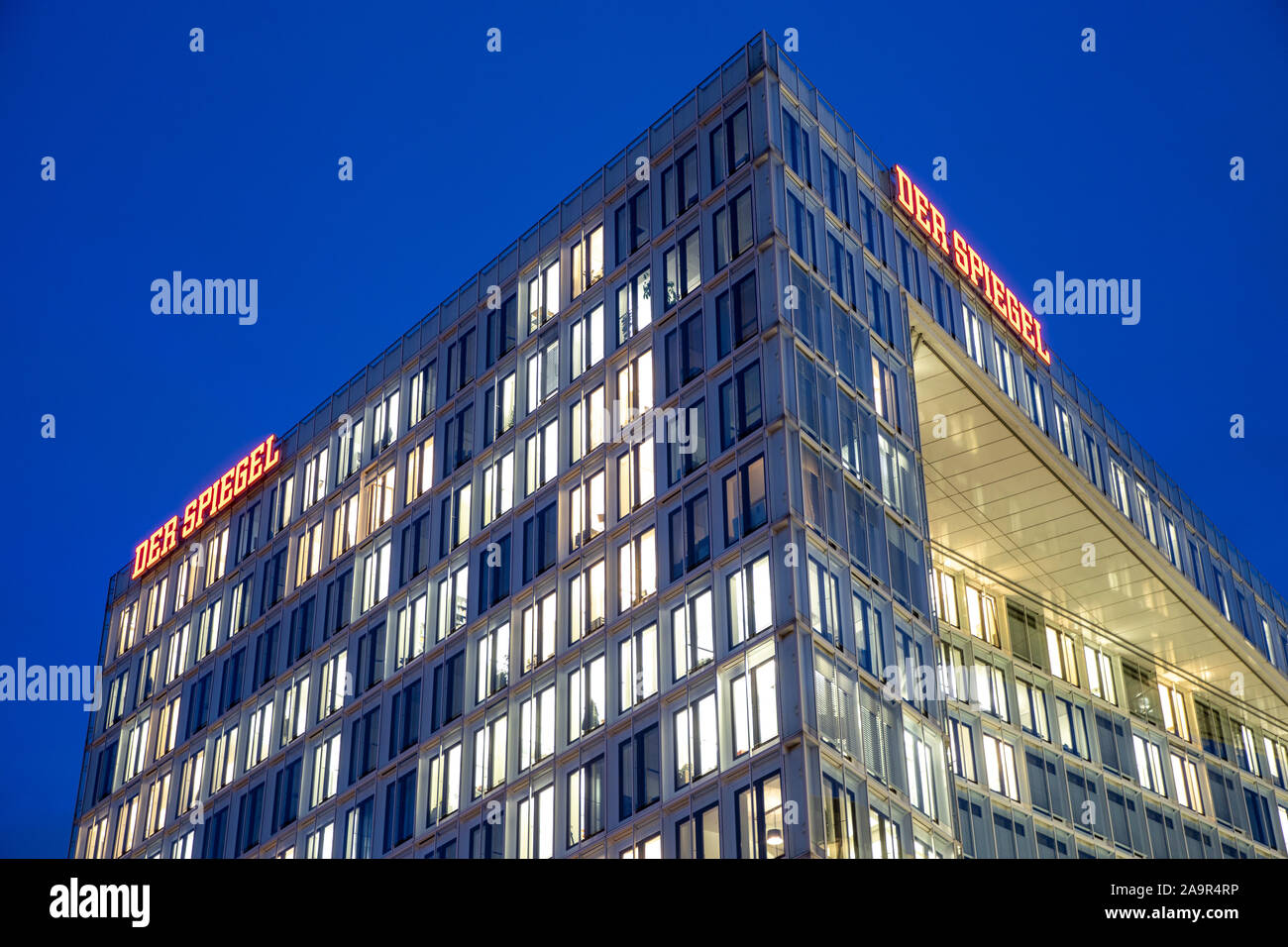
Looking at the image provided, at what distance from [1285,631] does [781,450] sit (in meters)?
49.1

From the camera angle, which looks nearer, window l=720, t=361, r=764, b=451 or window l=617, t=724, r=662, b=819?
window l=617, t=724, r=662, b=819

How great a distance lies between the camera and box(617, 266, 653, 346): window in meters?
59.1

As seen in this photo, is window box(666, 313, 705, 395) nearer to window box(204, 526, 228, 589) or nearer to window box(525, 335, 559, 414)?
window box(525, 335, 559, 414)

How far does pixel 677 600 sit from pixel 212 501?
35832mm

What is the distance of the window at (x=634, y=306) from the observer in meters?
59.1

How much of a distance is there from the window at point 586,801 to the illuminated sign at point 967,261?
24.4 meters

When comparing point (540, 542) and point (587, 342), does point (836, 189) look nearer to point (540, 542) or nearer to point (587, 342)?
point (587, 342)

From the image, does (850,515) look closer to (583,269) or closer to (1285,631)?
(583,269)

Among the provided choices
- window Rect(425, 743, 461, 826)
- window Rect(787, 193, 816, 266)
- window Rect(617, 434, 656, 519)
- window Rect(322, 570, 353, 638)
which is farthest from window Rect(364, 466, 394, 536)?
window Rect(787, 193, 816, 266)

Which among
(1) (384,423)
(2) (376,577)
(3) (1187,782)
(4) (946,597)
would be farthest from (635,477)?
(3) (1187,782)

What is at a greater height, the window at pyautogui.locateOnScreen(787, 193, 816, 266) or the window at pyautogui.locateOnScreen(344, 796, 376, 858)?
the window at pyautogui.locateOnScreen(787, 193, 816, 266)

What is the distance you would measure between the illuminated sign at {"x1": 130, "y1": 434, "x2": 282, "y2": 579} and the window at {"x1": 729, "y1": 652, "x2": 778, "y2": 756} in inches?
1345
